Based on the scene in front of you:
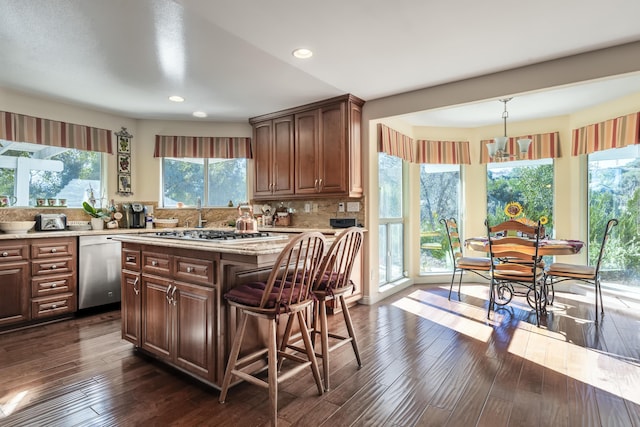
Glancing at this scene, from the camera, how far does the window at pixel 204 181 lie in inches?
196

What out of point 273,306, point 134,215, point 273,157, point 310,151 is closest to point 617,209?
point 310,151

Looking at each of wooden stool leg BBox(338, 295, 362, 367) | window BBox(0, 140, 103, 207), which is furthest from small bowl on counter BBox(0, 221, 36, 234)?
wooden stool leg BBox(338, 295, 362, 367)

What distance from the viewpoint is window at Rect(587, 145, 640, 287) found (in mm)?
4121

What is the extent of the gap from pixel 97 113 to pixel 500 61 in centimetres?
466

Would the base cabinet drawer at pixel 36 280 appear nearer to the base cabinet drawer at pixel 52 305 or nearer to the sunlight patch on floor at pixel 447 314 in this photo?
the base cabinet drawer at pixel 52 305

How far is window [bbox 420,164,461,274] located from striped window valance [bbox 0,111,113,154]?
4.50m

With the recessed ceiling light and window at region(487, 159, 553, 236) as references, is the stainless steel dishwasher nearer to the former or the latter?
the recessed ceiling light

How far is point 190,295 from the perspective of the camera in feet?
6.91

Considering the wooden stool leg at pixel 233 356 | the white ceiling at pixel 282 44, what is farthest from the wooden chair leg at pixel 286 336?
the white ceiling at pixel 282 44

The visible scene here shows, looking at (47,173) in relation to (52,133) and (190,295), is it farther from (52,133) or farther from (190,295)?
(190,295)

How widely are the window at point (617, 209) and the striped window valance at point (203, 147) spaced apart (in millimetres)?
4674

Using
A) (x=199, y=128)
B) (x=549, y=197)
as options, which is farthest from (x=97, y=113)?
(x=549, y=197)

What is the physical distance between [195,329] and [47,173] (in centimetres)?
337

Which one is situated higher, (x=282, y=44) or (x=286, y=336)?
(x=282, y=44)
